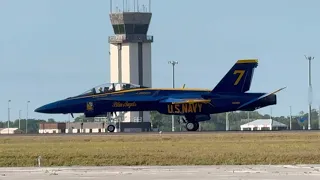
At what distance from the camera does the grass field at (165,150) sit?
38.9m

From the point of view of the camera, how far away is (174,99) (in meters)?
69.4

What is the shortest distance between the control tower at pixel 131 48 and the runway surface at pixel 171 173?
88098mm

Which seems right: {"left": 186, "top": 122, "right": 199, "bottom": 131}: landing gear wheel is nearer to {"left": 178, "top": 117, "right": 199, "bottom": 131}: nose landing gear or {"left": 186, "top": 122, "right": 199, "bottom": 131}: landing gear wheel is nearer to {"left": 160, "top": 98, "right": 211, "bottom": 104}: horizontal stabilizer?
{"left": 178, "top": 117, "right": 199, "bottom": 131}: nose landing gear

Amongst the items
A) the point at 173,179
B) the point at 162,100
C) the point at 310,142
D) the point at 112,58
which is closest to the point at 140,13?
the point at 112,58

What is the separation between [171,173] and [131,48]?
9304 cm

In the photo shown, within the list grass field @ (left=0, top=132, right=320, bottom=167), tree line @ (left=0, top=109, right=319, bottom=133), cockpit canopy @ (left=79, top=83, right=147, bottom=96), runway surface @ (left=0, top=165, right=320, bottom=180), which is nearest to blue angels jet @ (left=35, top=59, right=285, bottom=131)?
cockpit canopy @ (left=79, top=83, right=147, bottom=96)

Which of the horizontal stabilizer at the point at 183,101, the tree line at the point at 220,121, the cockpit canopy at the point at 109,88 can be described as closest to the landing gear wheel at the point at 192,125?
the horizontal stabilizer at the point at 183,101

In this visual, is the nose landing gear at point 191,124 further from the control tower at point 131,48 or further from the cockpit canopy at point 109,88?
the control tower at point 131,48

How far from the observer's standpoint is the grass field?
128 feet

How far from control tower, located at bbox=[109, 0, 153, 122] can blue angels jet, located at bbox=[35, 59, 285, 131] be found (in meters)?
53.5

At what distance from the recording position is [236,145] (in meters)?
47.6

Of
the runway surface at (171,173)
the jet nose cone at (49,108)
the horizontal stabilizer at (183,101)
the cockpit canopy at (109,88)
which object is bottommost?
the runway surface at (171,173)

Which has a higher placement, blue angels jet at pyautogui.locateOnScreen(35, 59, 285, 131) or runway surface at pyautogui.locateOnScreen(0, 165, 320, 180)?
blue angels jet at pyautogui.locateOnScreen(35, 59, 285, 131)

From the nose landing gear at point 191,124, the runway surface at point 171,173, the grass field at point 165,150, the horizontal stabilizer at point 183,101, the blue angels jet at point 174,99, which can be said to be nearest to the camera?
the runway surface at point 171,173
